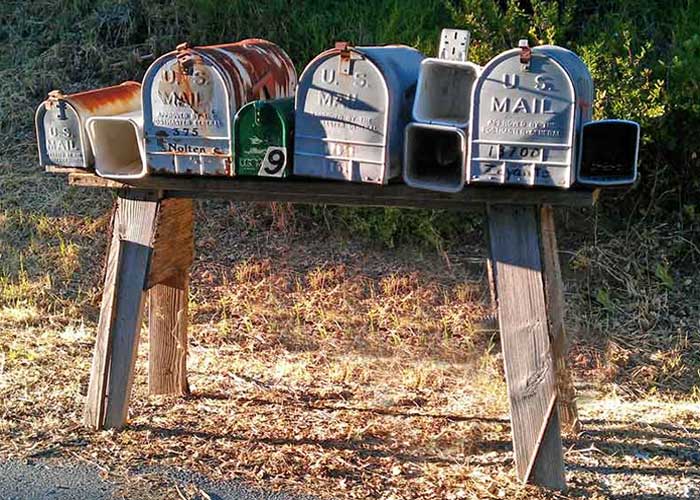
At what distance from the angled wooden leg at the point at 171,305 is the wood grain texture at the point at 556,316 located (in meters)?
1.39

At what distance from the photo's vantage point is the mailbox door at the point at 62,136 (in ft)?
10.2

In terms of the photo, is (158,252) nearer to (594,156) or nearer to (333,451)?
(333,451)

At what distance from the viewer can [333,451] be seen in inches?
134

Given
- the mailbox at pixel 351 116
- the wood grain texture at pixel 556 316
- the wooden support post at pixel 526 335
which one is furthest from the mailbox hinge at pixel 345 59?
the wood grain texture at pixel 556 316

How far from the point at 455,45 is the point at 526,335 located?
3.17ft

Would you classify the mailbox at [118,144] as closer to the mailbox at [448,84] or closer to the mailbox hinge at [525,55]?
the mailbox at [448,84]

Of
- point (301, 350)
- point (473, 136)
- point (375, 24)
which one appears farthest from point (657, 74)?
point (473, 136)

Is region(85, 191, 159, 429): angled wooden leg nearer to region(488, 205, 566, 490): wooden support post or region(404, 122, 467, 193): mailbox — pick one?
region(404, 122, 467, 193): mailbox

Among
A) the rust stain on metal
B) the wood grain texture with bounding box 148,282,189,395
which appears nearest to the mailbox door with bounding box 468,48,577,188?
the rust stain on metal

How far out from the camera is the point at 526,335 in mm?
2988

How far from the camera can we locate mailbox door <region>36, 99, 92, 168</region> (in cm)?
310

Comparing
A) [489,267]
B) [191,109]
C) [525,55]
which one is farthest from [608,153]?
[191,109]

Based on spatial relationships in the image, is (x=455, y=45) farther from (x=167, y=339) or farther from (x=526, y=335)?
(x=167, y=339)

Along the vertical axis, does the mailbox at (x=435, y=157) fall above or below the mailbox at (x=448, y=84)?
below
